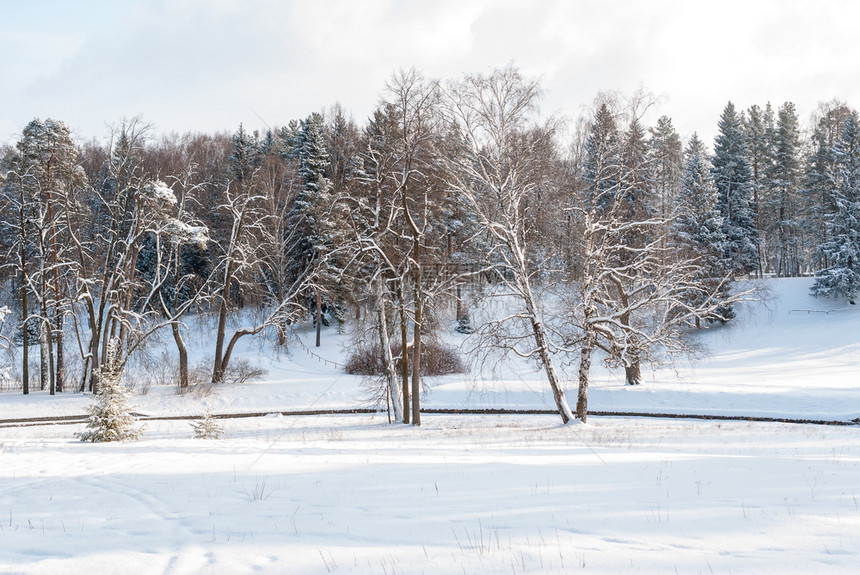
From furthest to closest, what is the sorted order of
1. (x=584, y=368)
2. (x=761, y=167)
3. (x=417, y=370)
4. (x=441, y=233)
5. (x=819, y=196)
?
(x=761, y=167) → (x=819, y=196) → (x=441, y=233) → (x=417, y=370) → (x=584, y=368)

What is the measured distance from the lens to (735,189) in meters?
50.0

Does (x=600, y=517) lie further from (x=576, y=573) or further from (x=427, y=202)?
(x=427, y=202)

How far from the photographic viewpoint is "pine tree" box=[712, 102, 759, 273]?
48312 millimetres

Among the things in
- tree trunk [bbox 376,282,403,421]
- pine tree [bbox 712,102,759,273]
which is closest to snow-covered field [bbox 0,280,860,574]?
tree trunk [bbox 376,282,403,421]

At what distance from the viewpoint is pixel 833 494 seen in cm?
696

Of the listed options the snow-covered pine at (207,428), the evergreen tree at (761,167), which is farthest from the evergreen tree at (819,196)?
the snow-covered pine at (207,428)

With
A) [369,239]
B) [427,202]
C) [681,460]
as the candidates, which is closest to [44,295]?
[369,239]

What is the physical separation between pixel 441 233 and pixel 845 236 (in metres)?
33.5

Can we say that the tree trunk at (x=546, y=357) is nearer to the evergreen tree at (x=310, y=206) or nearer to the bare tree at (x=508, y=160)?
the bare tree at (x=508, y=160)

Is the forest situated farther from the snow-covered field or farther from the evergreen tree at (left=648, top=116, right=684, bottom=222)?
the snow-covered field

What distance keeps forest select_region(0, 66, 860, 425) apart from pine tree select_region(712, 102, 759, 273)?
17cm

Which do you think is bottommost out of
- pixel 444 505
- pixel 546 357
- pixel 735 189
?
pixel 444 505

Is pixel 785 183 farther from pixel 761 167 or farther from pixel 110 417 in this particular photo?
pixel 110 417

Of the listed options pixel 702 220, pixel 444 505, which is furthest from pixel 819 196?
pixel 444 505
